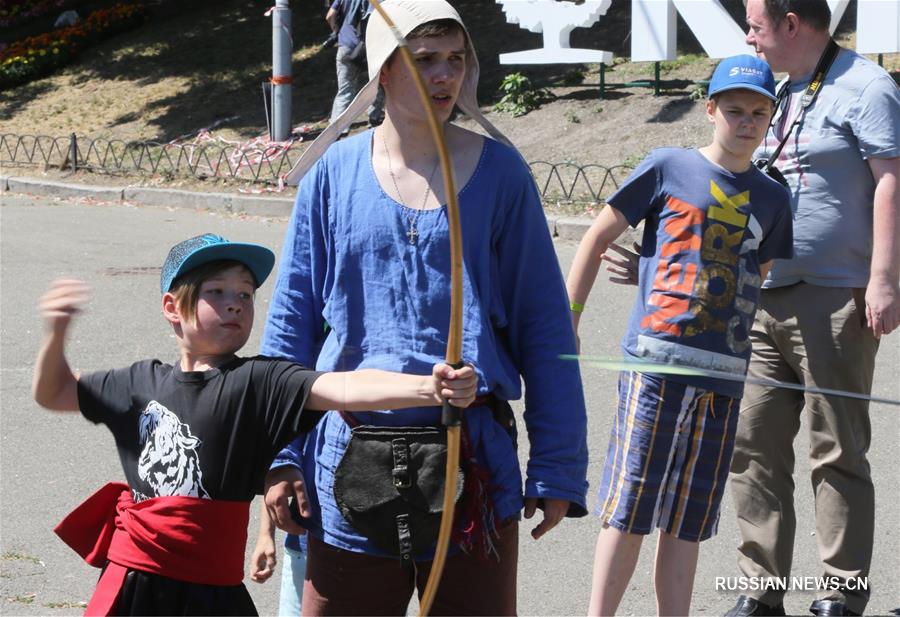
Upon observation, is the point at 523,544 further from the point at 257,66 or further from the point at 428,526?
the point at 257,66

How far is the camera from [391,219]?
2771mm

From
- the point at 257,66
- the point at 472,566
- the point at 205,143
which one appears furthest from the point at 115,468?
the point at 257,66

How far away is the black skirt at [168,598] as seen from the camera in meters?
2.83

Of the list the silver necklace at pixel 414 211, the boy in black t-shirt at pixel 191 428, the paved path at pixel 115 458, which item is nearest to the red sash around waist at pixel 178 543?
the boy in black t-shirt at pixel 191 428

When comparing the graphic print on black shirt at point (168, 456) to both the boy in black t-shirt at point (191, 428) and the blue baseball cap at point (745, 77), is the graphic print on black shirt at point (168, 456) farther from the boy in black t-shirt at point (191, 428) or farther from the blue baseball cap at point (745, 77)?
the blue baseball cap at point (745, 77)

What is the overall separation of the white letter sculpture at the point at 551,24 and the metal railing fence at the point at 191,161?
6.07ft

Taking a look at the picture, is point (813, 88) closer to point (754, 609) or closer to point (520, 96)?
point (754, 609)

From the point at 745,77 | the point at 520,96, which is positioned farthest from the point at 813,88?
the point at 520,96

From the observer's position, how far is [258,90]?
1805 cm

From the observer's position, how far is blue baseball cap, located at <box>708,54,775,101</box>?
3734 mm

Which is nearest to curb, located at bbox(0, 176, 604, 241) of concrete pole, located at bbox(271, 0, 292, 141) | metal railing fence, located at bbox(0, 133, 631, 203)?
metal railing fence, located at bbox(0, 133, 631, 203)

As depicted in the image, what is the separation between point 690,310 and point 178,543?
1642 millimetres

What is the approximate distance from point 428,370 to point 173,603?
775 millimetres

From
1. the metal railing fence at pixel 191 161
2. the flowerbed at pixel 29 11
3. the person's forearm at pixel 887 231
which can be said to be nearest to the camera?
the person's forearm at pixel 887 231
